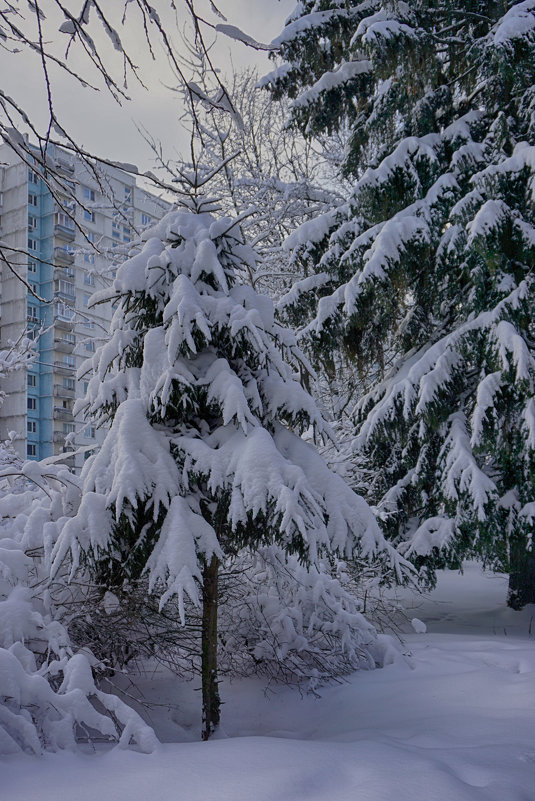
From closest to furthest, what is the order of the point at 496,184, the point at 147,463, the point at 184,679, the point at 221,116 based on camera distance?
the point at 147,463, the point at 184,679, the point at 496,184, the point at 221,116

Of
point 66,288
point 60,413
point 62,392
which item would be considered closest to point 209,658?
point 60,413

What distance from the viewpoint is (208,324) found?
3643 millimetres

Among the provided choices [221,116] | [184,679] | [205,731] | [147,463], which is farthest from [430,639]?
[221,116]

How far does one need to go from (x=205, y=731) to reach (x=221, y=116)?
13.8 meters

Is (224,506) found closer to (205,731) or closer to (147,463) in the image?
(147,463)

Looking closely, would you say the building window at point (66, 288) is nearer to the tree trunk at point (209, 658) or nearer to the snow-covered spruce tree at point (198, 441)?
the snow-covered spruce tree at point (198, 441)

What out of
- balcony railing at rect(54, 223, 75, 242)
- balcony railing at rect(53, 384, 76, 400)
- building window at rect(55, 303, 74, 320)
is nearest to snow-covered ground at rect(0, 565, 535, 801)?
building window at rect(55, 303, 74, 320)

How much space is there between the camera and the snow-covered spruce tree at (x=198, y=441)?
3336 mm

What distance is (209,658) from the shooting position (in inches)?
156

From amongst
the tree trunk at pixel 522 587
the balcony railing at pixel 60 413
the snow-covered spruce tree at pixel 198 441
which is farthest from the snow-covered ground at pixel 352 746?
the balcony railing at pixel 60 413

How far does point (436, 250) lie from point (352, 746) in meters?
5.69

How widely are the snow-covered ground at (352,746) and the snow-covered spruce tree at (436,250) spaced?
1.78m


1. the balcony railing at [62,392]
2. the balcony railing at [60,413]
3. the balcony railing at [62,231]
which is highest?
the balcony railing at [62,231]

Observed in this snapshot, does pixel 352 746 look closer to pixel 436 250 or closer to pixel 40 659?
pixel 40 659
